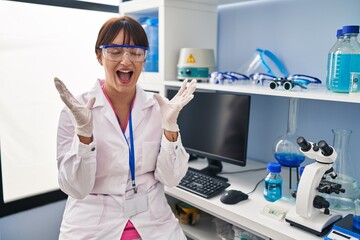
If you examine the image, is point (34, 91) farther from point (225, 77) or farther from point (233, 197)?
point (233, 197)

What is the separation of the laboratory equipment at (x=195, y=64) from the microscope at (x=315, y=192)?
32.5 inches

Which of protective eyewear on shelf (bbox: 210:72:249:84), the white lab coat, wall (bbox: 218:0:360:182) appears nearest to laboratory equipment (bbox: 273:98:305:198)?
wall (bbox: 218:0:360:182)

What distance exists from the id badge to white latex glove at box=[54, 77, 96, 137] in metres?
0.35

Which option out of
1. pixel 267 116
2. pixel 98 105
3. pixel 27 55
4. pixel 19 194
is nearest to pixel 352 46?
pixel 267 116

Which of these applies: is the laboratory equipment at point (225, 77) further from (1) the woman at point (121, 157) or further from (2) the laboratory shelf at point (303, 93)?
(1) the woman at point (121, 157)

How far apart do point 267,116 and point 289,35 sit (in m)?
0.48

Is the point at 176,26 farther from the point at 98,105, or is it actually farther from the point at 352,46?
the point at 352,46

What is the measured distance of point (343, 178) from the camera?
1.41m

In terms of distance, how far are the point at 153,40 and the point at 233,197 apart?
3.77 ft

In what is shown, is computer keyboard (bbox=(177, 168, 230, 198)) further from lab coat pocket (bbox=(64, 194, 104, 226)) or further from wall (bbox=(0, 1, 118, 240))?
wall (bbox=(0, 1, 118, 240))

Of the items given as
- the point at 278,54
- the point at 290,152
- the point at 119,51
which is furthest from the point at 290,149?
the point at 119,51

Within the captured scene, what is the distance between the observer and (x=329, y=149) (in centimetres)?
120

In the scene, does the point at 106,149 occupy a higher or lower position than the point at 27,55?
lower

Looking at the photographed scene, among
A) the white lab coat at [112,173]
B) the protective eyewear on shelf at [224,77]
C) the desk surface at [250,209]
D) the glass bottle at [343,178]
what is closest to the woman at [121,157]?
the white lab coat at [112,173]
